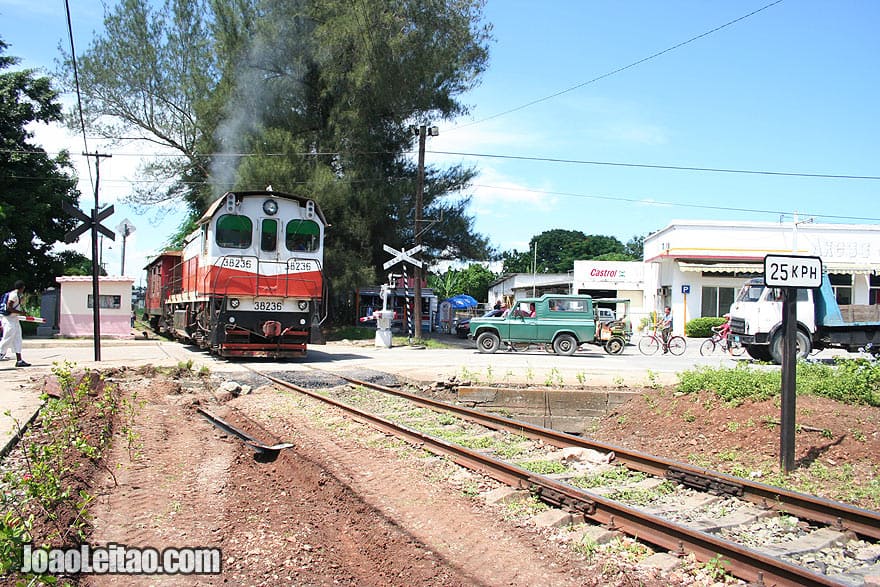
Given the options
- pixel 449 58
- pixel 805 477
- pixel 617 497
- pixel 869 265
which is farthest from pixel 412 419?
pixel 869 265

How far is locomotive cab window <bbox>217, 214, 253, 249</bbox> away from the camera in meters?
15.5

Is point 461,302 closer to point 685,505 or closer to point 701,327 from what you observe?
point 701,327

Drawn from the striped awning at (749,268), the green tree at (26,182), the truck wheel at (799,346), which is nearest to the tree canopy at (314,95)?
the green tree at (26,182)

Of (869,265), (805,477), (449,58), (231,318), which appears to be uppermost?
(449,58)

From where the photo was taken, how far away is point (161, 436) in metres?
7.67

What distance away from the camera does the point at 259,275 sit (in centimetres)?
1553

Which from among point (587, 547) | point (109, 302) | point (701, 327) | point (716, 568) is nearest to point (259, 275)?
point (587, 547)

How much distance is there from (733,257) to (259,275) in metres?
25.5

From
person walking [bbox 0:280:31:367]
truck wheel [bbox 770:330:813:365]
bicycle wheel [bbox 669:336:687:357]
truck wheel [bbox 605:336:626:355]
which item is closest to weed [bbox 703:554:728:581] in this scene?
person walking [bbox 0:280:31:367]

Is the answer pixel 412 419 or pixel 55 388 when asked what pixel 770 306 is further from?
pixel 55 388

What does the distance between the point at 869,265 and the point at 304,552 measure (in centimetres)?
3497

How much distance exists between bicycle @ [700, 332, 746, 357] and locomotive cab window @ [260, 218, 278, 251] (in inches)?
565

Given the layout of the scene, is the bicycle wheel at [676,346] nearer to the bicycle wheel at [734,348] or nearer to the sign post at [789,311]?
the bicycle wheel at [734,348]

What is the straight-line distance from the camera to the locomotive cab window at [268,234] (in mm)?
15906
